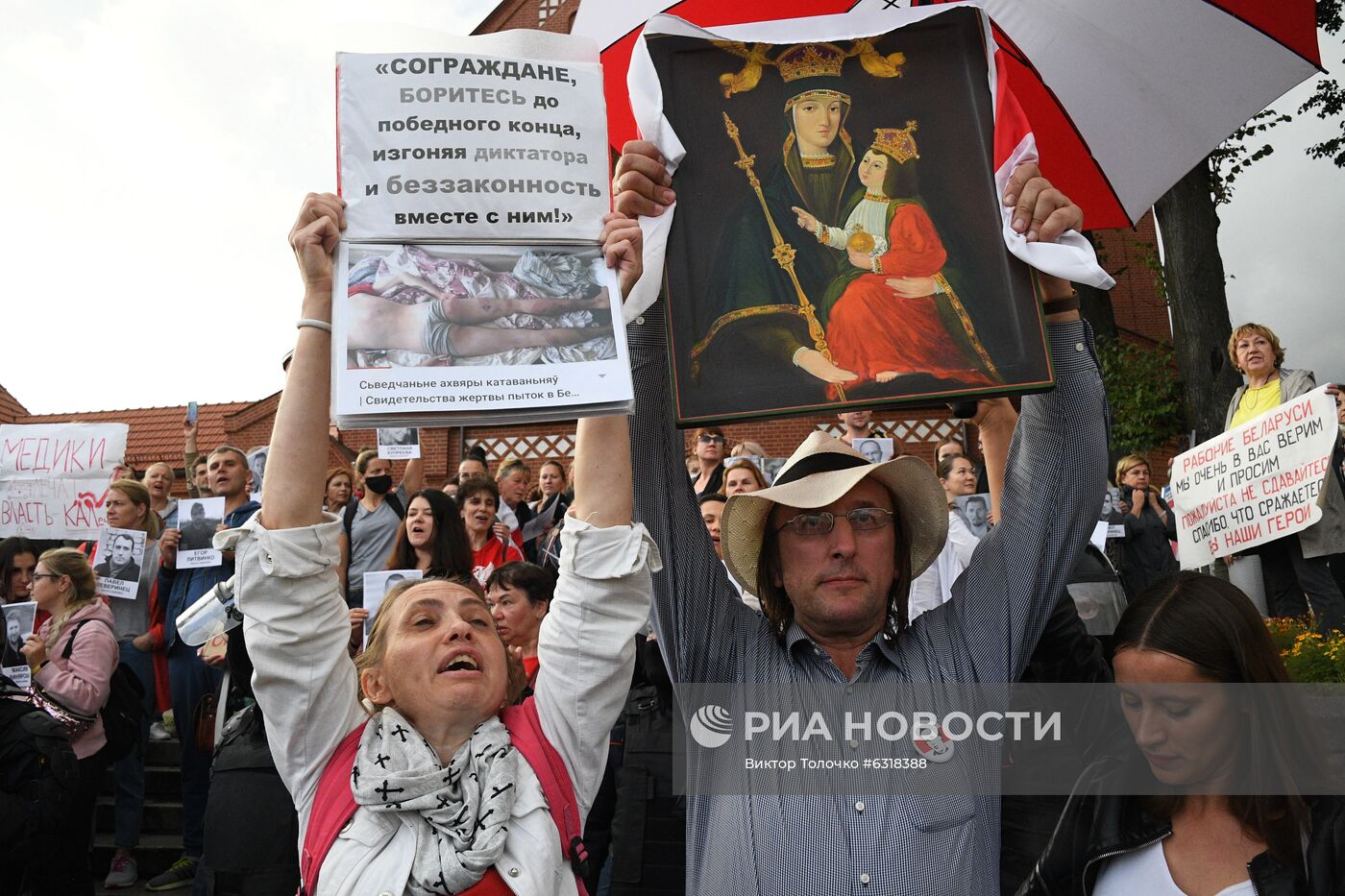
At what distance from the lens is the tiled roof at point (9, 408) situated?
19.8 metres

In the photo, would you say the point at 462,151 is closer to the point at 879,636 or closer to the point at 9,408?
the point at 879,636

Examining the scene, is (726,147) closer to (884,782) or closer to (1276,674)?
(884,782)

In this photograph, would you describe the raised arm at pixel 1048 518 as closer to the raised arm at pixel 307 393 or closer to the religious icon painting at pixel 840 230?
the religious icon painting at pixel 840 230

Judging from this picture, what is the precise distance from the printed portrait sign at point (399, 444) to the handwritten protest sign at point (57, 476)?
280cm

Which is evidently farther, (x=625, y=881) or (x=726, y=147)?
(x=625, y=881)

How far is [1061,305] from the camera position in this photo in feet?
8.89

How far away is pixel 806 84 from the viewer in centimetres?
274

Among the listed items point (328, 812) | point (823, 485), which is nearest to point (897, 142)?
point (823, 485)

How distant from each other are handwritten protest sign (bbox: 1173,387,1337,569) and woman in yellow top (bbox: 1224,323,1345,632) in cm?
17

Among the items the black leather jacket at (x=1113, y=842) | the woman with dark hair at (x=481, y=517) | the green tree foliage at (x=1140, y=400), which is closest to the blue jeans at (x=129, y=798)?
the woman with dark hair at (x=481, y=517)

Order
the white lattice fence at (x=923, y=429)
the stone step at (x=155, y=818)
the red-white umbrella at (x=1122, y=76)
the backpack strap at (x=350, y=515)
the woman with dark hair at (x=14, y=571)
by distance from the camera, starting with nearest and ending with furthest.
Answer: the red-white umbrella at (x=1122, y=76) → the backpack strap at (x=350, y=515) → the woman with dark hair at (x=14, y=571) → the stone step at (x=155, y=818) → the white lattice fence at (x=923, y=429)

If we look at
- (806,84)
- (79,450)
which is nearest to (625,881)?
(806,84)

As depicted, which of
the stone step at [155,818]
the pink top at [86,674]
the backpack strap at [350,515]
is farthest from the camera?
the stone step at [155,818]

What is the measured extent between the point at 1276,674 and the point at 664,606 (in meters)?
1.34
